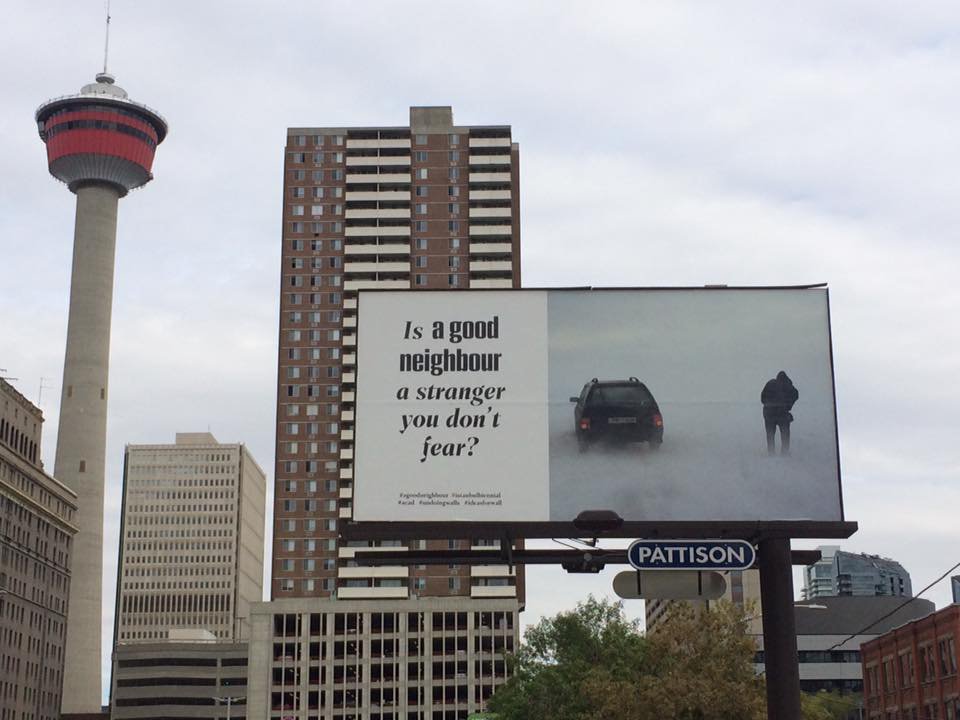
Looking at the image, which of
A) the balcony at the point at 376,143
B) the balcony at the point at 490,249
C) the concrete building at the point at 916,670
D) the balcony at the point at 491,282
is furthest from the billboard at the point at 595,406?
the balcony at the point at 376,143

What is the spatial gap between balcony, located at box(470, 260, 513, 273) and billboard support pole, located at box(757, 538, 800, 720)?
14127 cm

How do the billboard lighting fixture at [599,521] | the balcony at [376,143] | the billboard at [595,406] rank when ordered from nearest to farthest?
1. the billboard lighting fixture at [599,521]
2. the billboard at [595,406]
3. the balcony at [376,143]

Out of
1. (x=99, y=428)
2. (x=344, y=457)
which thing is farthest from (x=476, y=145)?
(x=99, y=428)

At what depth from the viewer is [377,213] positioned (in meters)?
166

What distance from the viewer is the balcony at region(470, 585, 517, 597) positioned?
160m

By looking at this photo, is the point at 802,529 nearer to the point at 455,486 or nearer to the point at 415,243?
the point at 455,486

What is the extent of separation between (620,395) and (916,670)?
6869cm

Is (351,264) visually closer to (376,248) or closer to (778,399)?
(376,248)

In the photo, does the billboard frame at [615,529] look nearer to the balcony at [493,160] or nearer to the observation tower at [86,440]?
the balcony at [493,160]

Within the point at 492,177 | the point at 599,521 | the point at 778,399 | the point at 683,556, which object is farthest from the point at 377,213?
the point at 683,556

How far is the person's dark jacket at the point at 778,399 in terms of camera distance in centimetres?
2283

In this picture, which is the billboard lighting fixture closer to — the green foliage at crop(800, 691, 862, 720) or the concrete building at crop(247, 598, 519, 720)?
the green foliage at crop(800, 691, 862, 720)

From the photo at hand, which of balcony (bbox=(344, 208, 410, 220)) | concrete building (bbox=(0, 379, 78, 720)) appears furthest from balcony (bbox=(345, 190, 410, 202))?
concrete building (bbox=(0, 379, 78, 720))

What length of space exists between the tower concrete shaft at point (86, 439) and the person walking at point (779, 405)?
6850 inches
